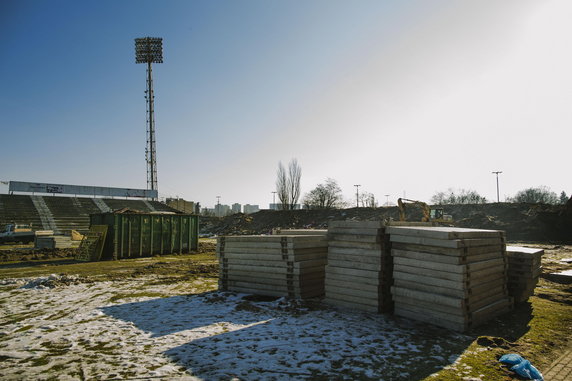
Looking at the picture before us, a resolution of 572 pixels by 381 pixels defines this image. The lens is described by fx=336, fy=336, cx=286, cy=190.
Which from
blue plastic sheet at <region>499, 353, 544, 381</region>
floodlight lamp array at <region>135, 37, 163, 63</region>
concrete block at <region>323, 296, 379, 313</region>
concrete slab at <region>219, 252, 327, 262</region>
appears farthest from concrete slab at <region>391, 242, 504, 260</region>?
floodlight lamp array at <region>135, 37, 163, 63</region>

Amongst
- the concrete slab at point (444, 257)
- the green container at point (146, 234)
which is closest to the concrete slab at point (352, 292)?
the concrete slab at point (444, 257)

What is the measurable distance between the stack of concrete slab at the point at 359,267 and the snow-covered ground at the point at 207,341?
0.37m

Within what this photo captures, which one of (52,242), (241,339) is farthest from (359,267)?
(52,242)

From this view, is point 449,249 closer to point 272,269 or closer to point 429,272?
point 429,272

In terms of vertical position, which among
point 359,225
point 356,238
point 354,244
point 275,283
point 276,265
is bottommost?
point 275,283

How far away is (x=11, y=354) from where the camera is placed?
5023 mm

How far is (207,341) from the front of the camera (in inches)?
218

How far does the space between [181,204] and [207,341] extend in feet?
200

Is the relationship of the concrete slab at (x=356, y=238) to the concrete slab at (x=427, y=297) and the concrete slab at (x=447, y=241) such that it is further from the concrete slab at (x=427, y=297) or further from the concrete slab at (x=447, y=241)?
the concrete slab at (x=427, y=297)

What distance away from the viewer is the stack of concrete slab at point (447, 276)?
6.16m

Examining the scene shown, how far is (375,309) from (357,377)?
120 inches

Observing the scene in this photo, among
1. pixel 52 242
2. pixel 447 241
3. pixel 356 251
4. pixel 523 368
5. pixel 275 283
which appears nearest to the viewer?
pixel 523 368

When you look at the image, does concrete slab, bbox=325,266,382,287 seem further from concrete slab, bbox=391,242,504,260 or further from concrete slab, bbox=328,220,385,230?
concrete slab, bbox=328,220,385,230

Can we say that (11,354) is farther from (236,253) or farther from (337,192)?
(337,192)
